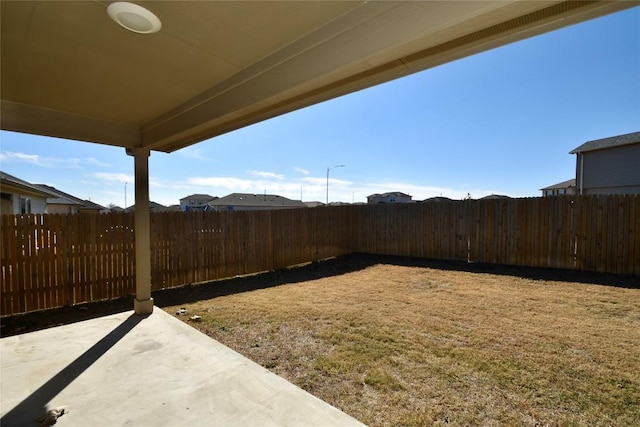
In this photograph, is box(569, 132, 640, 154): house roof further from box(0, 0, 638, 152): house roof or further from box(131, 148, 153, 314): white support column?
box(131, 148, 153, 314): white support column

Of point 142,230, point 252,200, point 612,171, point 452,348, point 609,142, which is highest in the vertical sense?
point 609,142

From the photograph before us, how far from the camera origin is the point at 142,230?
4.04m

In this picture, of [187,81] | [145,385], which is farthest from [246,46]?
[145,385]

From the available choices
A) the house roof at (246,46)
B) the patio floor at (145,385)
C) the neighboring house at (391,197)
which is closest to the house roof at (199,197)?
the neighboring house at (391,197)

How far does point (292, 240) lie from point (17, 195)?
11400 millimetres

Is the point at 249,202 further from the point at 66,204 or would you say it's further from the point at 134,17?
the point at 134,17

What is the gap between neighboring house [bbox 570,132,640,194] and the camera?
12727 mm

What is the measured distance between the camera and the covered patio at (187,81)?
1.38m

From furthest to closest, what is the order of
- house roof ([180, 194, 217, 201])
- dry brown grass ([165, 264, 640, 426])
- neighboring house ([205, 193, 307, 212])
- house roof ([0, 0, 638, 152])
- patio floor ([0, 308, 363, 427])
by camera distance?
house roof ([180, 194, 217, 201]) → neighboring house ([205, 193, 307, 212]) → dry brown grass ([165, 264, 640, 426]) → patio floor ([0, 308, 363, 427]) → house roof ([0, 0, 638, 152])

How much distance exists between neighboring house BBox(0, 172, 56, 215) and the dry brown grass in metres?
8.18

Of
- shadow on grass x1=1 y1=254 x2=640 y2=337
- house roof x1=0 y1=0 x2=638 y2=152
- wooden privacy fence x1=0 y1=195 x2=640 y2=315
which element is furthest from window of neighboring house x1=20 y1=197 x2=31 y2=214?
house roof x1=0 y1=0 x2=638 y2=152

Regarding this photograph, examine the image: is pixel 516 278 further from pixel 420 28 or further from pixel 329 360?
pixel 420 28

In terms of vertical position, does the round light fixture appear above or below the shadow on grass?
above

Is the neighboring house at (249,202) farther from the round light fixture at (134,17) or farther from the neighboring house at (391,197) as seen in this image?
the round light fixture at (134,17)
